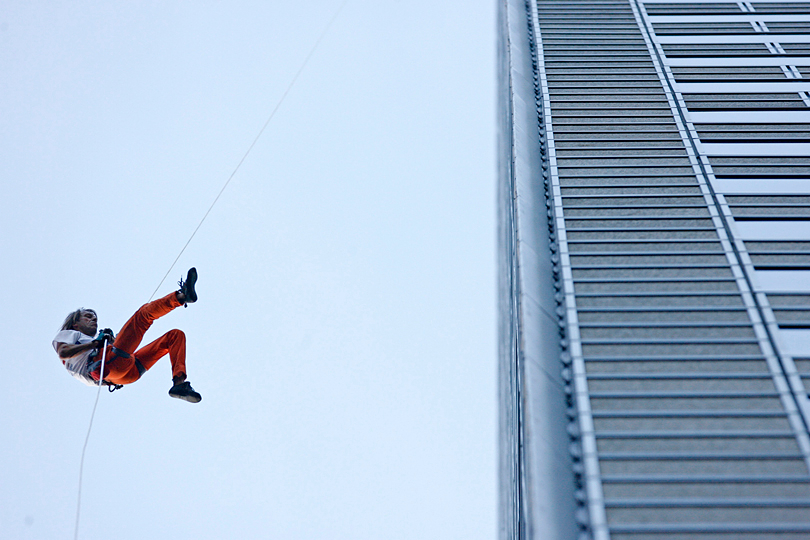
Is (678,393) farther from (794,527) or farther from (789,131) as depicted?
(789,131)

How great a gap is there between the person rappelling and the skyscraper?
4978 mm

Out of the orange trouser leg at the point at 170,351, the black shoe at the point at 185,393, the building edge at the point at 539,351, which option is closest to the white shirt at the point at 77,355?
the orange trouser leg at the point at 170,351

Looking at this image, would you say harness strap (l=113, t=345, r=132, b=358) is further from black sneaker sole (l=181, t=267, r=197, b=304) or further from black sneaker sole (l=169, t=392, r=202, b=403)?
black sneaker sole (l=181, t=267, r=197, b=304)

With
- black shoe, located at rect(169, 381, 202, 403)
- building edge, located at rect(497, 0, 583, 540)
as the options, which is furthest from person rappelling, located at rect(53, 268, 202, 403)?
building edge, located at rect(497, 0, 583, 540)

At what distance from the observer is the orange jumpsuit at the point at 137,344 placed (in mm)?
9641

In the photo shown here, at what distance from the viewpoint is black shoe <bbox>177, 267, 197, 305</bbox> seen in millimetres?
9453

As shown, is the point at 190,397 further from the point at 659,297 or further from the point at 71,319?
the point at 659,297

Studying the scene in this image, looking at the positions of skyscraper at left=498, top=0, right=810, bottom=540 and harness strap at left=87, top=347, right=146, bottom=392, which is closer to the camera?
skyscraper at left=498, top=0, right=810, bottom=540

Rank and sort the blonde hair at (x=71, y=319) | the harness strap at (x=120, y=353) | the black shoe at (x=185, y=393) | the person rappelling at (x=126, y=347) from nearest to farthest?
the black shoe at (x=185, y=393), the person rappelling at (x=126, y=347), the harness strap at (x=120, y=353), the blonde hair at (x=71, y=319)

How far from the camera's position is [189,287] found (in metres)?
9.46

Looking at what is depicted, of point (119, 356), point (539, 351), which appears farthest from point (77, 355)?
point (539, 351)

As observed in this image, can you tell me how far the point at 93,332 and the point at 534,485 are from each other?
722cm

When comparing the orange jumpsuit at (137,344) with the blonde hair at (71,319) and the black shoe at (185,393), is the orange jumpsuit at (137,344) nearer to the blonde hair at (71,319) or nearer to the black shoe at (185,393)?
the black shoe at (185,393)

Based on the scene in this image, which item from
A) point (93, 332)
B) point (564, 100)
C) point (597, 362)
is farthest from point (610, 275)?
point (93, 332)
